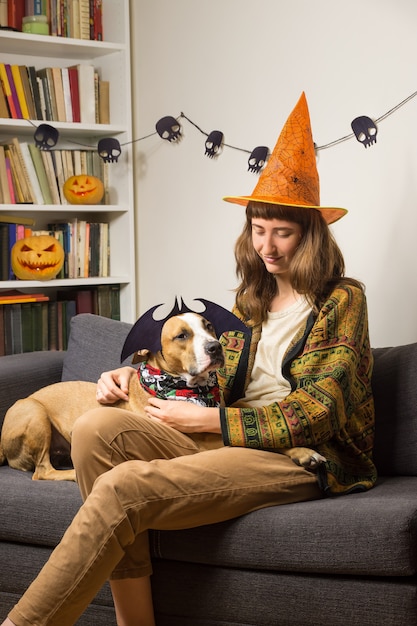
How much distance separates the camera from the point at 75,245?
155 inches

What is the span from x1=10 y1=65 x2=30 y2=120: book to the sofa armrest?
1.30 metres

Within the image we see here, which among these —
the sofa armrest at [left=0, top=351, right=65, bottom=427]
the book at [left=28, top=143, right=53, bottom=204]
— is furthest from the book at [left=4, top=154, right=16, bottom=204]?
the sofa armrest at [left=0, top=351, right=65, bottom=427]

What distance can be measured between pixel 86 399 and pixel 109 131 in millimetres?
1842

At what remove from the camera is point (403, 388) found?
2.24 metres

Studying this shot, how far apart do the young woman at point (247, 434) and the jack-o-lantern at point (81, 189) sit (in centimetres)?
170

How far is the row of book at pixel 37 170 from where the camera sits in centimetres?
376

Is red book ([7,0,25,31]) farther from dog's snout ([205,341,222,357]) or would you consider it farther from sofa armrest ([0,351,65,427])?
dog's snout ([205,341,222,357])

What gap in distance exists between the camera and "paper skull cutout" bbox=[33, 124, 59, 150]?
145 inches

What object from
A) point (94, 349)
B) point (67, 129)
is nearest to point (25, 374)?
point (94, 349)

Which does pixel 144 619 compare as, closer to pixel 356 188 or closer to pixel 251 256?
pixel 251 256

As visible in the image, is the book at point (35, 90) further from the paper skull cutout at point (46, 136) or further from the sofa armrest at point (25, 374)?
the sofa armrest at point (25, 374)

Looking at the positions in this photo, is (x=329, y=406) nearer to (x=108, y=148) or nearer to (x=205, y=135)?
(x=205, y=135)

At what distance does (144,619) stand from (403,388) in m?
0.88

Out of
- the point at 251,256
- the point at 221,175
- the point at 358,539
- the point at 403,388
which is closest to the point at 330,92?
the point at 221,175
